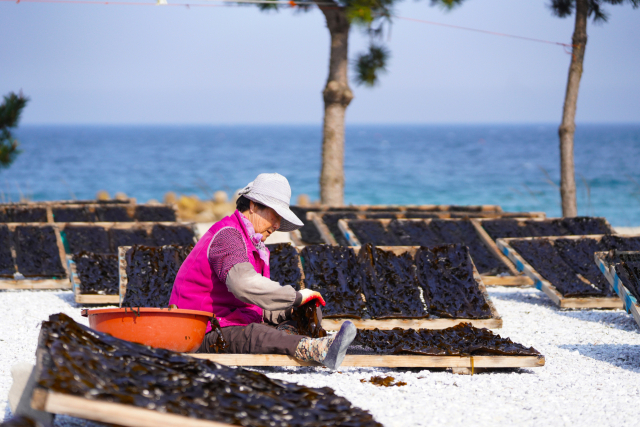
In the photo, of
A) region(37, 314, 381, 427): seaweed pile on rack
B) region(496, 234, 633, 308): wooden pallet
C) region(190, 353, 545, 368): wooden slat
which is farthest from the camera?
region(496, 234, 633, 308): wooden pallet

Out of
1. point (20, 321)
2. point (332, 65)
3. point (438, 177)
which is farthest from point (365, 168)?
point (20, 321)

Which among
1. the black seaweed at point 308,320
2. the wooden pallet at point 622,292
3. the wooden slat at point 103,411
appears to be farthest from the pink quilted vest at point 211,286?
the wooden pallet at point 622,292

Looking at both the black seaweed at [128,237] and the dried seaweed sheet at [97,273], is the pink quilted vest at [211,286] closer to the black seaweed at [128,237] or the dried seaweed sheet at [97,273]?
the dried seaweed sheet at [97,273]

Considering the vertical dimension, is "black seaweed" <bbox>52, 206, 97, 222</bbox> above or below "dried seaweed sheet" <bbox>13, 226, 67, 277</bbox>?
above

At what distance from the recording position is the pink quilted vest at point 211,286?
416cm

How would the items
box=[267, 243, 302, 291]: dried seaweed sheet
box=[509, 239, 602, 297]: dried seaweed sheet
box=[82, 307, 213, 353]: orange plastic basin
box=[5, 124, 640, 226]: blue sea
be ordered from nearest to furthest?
box=[82, 307, 213, 353]: orange plastic basin
box=[267, 243, 302, 291]: dried seaweed sheet
box=[509, 239, 602, 297]: dried seaweed sheet
box=[5, 124, 640, 226]: blue sea

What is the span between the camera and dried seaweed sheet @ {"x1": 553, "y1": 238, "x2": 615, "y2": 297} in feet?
24.1

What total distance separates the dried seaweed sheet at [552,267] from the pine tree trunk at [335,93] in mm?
5446

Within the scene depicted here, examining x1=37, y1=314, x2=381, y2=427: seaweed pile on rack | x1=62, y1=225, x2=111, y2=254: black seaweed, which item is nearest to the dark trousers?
x1=37, y1=314, x2=381, y2=427: seaweed pile on rack

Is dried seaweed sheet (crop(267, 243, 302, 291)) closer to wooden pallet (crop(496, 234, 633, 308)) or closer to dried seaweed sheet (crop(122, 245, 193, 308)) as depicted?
→ dried seaweed sheet (crop(122, 245, 193, 308))

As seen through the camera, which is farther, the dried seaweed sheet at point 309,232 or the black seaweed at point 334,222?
the dried seaweed sheet at point 309,232

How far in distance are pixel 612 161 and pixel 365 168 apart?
21.0 m

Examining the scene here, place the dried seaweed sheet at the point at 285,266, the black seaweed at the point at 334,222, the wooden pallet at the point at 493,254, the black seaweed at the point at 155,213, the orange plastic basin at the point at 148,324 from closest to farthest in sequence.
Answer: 1. the orange plastic basin at the point at 148,324
2. the dried seaweed sheet at the point at 285,266
3. the wooden pallet at the point at 493,254
4. the black seaweed at the point at 334,222
5. the black seaweed at the point at 155,213

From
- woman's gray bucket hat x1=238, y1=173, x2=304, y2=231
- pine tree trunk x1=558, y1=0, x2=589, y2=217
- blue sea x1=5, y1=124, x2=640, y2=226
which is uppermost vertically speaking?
pine tree trunk x1=558, y1=0, x2=589, y2=217
